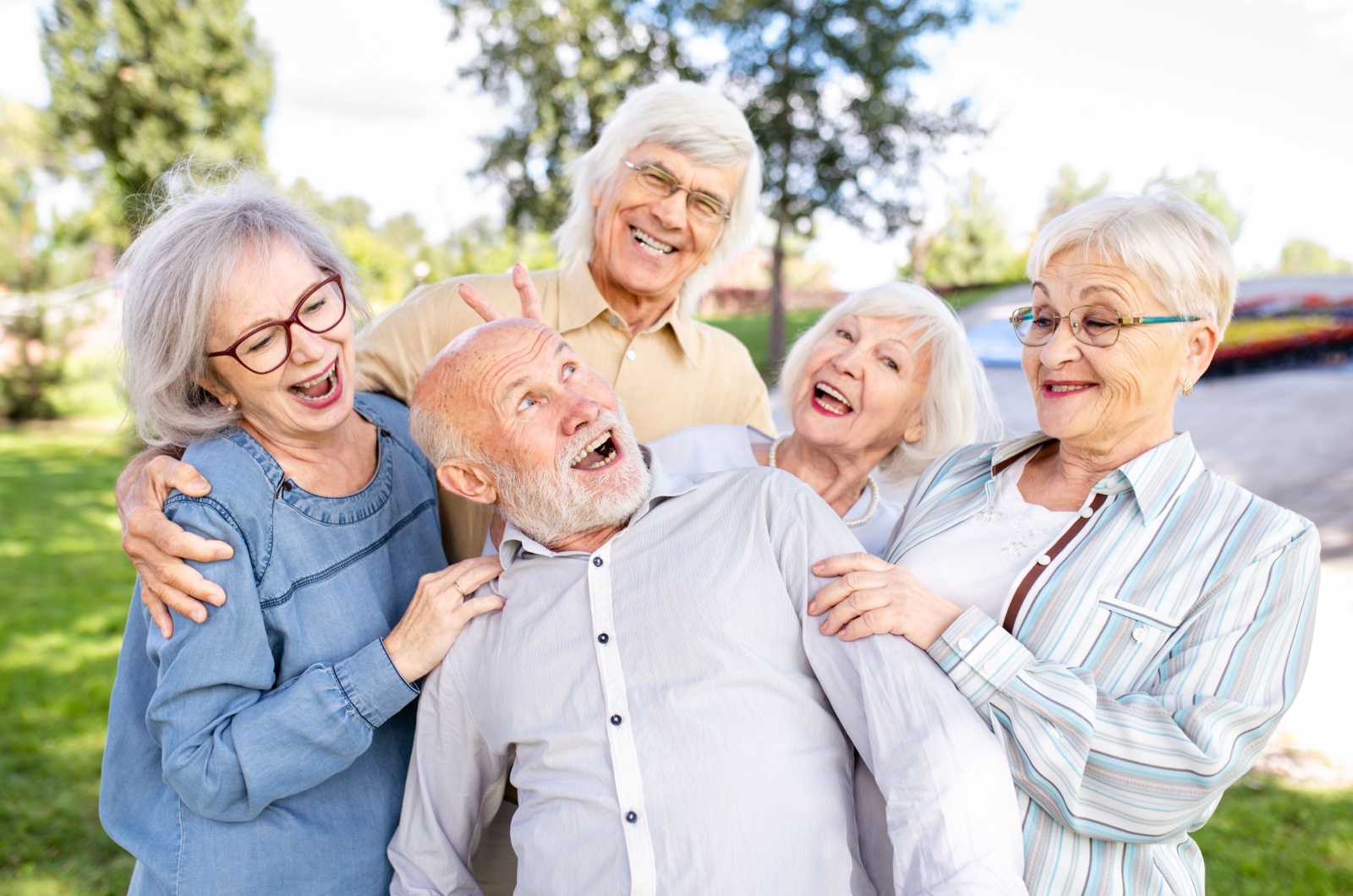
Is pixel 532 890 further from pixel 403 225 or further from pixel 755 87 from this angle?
pixel 403 225

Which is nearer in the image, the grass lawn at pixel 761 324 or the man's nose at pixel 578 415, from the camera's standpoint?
the man's nose at pixel 578 415

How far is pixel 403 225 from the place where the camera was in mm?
67125

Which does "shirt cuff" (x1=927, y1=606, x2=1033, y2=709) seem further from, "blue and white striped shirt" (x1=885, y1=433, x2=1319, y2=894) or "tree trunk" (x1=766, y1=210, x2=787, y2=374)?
"tree trunk" (x1=766, y1=210, x2=787, y2=374)

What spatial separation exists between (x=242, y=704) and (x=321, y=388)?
71 centimetres

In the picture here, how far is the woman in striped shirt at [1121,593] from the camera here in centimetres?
165

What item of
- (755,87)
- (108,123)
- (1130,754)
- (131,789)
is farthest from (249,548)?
(108,123)

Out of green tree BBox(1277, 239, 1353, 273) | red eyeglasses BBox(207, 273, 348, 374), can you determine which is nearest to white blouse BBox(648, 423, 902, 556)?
red eyeglasses BBox(207, 273, 348, 374)

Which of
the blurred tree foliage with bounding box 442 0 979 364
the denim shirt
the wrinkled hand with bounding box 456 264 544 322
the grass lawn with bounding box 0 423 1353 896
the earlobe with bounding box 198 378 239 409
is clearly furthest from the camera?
the blurred tree foliage with bounding box 442 0 979 364

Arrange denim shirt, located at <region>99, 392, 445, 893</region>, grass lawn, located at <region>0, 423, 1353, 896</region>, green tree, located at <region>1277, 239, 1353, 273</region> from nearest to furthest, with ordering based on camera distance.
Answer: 1. denim shirt, located at <region>99, 392, 445, 893</region>
2. grass lawn, located at <region>0, 423, 1353, 896</region>
3. green tree, located at <region>1277, 239, 1353, 273</region>

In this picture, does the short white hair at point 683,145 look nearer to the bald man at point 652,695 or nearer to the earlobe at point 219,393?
the bald man at point 652,695

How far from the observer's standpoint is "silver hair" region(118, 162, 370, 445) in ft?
6.48

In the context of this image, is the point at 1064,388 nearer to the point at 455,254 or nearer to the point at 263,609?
the point at 263,609

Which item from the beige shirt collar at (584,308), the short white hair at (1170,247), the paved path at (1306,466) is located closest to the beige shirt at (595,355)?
the beige shirt collar at (584,308)

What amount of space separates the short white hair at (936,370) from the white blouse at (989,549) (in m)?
0.53
